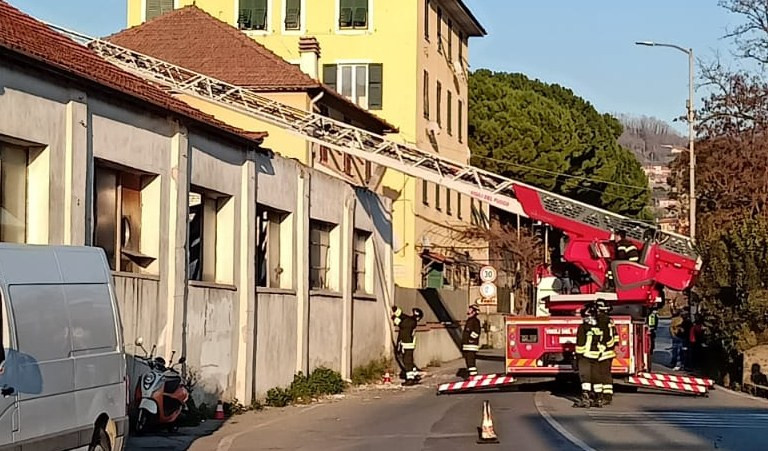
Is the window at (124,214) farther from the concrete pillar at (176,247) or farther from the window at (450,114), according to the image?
the window at (450,114)

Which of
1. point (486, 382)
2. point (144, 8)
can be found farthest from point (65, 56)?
point (144, 8)

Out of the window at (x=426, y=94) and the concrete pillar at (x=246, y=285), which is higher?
the window at (x=426, y=94)

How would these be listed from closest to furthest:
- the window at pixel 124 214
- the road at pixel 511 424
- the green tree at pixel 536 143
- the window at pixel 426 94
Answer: the road at pixel 511 424
the window at pixel 124 214
the window at pixel 426 94
the green tree at pixel 536 143

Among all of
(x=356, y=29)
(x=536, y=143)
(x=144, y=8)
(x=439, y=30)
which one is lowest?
(x=536, y=143)

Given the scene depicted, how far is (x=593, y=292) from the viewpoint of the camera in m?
25.0

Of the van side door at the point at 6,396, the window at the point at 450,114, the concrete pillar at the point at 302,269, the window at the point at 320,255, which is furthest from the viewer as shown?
the window at the point at 450,114

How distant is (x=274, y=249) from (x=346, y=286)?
15.0ft

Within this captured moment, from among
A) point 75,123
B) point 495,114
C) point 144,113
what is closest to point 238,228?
point 144,113

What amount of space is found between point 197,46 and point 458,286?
1782 centimetres

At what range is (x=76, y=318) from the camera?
1149 cm

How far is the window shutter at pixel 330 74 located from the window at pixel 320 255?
20.2 m

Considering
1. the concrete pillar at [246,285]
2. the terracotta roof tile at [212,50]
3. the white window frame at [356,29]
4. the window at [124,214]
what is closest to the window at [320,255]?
the concrete pillar at [246,285]

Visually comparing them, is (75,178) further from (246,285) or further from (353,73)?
(353,73)

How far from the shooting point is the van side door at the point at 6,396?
10.1m
